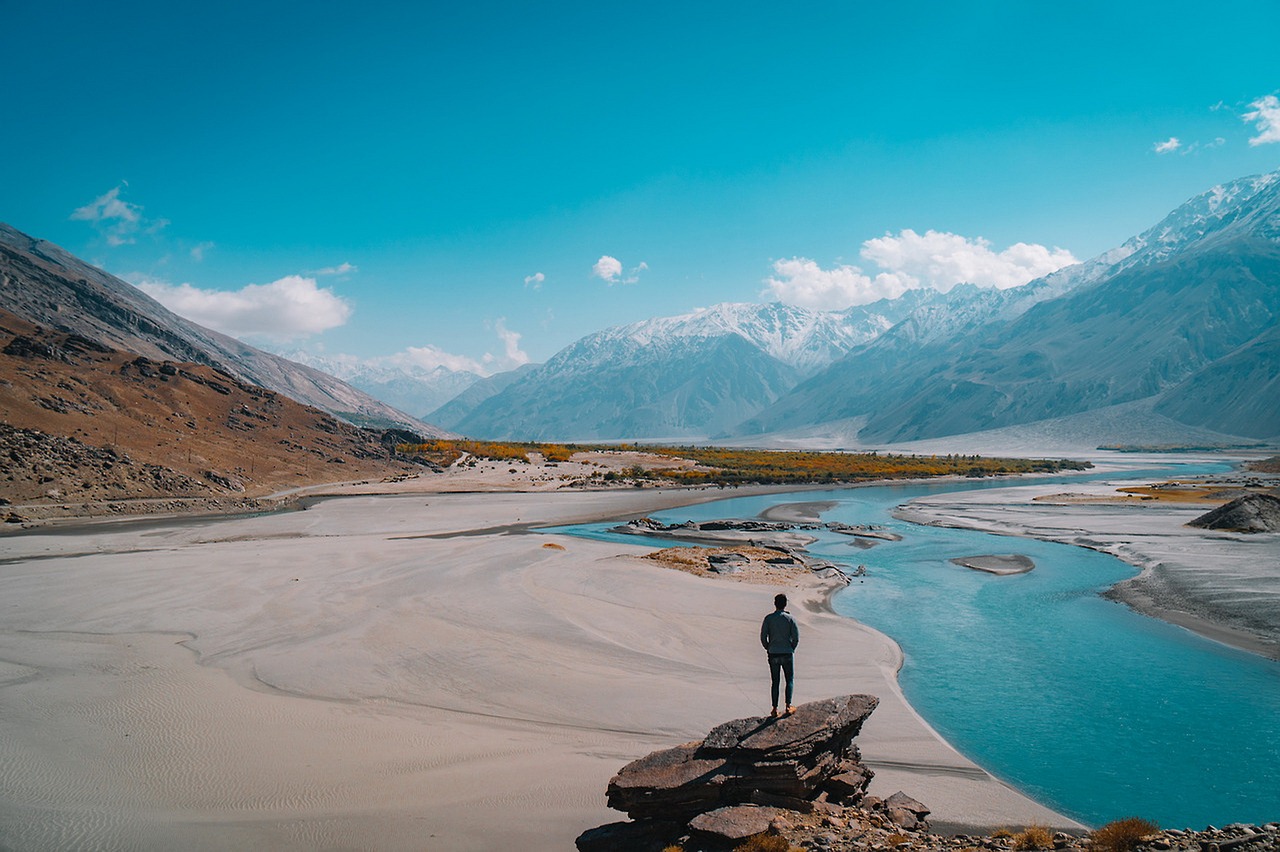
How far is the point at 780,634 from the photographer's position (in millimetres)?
10641

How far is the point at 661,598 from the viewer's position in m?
25.0

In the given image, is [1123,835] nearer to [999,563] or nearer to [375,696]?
[375,696]

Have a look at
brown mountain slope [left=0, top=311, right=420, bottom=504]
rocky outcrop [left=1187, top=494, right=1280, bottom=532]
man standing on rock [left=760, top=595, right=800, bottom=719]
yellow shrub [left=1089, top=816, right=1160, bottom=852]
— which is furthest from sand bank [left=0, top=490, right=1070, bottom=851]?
rocky outcrop [left=1187, top=494, right=1280, bottom=532]

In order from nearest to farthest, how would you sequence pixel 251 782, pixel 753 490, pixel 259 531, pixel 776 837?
pixel 776 837, pixel 251 782, pixel 259 531, pixel 753 490

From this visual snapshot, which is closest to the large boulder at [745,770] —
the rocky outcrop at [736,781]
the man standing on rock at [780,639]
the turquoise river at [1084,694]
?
the rocky outcrop at [736,781]

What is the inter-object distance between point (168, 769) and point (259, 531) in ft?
113

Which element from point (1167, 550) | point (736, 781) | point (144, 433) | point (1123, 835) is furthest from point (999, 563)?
point (144, 433)

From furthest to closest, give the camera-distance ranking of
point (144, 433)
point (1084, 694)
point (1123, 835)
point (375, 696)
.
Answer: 1. point (144, 433)
2. point (1084, 694)
3. point (375, 696)
4. point (1123, 835)

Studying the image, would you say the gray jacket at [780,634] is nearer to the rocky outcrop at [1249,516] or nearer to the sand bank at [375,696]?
the sand bank at [375,696]

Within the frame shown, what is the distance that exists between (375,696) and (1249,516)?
49641mm

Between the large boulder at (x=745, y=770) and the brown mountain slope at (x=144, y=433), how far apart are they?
53240 millimetres

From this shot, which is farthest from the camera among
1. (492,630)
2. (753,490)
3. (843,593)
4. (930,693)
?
(753,490)

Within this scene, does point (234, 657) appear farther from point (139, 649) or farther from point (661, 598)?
point (661, 598)

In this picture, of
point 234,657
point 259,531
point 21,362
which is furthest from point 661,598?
point 21,362
